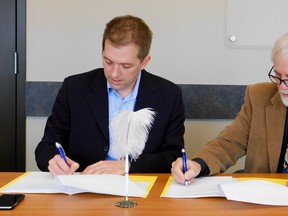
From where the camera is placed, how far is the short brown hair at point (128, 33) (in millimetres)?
1888

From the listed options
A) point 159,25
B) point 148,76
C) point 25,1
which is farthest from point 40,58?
point 148,76

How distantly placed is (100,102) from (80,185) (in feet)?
2.34

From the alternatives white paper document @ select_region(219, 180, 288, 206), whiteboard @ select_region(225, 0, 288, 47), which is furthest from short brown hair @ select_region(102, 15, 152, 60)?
whiteboard @ select_region(225, 0, 288, 47)

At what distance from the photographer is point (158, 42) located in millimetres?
2949

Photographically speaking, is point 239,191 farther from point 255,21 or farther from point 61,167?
point 255,21

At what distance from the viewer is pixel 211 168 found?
1.72 metres

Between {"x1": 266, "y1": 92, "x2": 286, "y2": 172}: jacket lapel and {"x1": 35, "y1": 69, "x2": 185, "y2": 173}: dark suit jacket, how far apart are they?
1.43 ft

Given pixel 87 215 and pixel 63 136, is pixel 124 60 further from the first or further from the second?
pixel 87 215

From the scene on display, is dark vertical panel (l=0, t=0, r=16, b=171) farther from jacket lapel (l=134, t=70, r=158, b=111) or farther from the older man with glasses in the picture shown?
the older man with glasses

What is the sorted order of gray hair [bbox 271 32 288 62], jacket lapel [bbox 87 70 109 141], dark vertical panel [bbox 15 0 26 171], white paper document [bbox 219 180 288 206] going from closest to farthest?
white paper document [bbox 219 180 288 206], gray hair [bbox 271 32 288 62], jacket lapel [bbox 87 70 109 141], dark vertical panel [bbox 15 0 26 171]

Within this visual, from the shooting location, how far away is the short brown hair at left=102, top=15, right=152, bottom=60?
6.19 feet

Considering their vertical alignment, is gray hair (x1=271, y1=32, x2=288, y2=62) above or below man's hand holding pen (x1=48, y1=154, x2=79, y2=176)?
above

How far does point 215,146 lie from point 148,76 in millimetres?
535

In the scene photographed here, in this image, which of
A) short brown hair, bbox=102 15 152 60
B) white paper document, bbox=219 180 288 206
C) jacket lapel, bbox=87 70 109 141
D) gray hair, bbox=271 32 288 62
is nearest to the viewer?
white paper document, bbox=219 180 288 206
